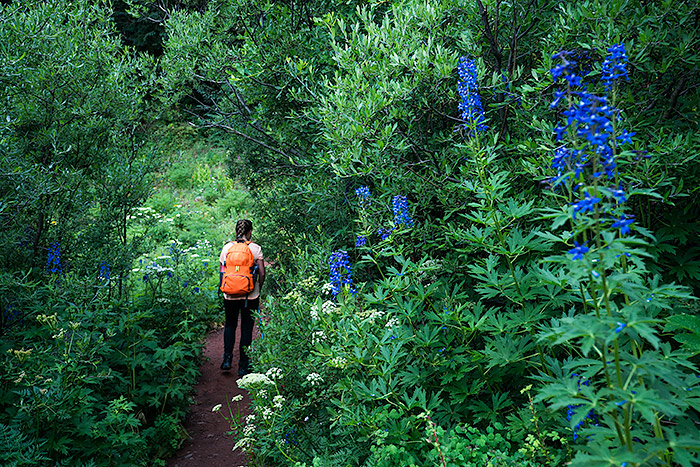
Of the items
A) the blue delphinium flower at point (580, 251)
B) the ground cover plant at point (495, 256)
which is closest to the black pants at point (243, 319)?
the ground cover plant at point (495, 256)

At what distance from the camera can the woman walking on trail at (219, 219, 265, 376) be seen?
605cm

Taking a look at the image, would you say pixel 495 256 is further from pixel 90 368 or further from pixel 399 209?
pixel 90 368

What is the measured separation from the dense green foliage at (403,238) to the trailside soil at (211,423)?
0.35m

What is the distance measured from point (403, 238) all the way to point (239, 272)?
3.08m

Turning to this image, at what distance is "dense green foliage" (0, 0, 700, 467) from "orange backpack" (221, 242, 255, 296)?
0.71 m

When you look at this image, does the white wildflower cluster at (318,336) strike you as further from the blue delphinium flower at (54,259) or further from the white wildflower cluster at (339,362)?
the blue delphinium flower at (54,259)

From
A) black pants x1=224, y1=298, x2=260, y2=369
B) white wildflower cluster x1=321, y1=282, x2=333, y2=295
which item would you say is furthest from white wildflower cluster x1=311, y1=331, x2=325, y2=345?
black pants x1=224, y1=298, x2=260, y2=369

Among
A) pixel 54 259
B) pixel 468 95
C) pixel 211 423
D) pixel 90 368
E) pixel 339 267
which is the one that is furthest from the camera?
pixel 211 423

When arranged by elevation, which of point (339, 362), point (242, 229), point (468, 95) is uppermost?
point (468, 95)

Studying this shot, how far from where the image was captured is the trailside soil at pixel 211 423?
4.87 meters

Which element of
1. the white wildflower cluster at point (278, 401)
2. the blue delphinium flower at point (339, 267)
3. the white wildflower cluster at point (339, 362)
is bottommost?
the white wildflower cluster at point (278, 401)

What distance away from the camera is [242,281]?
6.04 m

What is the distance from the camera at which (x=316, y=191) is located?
16.3 feet

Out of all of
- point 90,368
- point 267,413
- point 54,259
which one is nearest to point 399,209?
point 267,413
